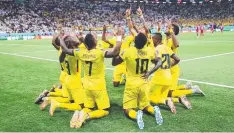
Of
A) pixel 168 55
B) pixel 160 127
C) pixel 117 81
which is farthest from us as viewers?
pixel 117 81

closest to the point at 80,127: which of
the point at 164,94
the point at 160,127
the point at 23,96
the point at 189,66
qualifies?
the point at 160,127

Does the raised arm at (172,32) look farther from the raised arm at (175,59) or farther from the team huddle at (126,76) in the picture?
the raised arm at (175,59)

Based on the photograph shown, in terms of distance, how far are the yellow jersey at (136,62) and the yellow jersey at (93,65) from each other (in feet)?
1.66

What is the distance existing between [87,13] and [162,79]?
5926 cm

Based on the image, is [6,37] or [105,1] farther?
[105,1]

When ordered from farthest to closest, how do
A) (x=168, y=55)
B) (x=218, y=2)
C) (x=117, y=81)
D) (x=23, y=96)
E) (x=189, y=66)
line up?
(x=218, y=2)
(x=189, y=66)
(x=117, y=81)
(x=23, y=96)
(x=168, y=55)

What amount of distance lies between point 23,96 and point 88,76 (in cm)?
342

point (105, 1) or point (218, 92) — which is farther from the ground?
point (105, 1)

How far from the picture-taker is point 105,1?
7381 cm

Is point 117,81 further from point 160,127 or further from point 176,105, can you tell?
point 160,127

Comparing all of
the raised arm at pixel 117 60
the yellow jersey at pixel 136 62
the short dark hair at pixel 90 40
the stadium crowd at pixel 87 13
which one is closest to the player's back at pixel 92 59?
the short dark hair at pixel 90 40

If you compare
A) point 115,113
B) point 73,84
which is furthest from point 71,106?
point 115,113

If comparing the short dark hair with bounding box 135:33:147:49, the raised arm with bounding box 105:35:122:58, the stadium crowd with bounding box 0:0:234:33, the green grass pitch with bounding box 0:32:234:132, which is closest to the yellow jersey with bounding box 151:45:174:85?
the green grass pitch with bounding box 0:32:234:132

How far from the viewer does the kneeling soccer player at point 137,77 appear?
21.3 ft
